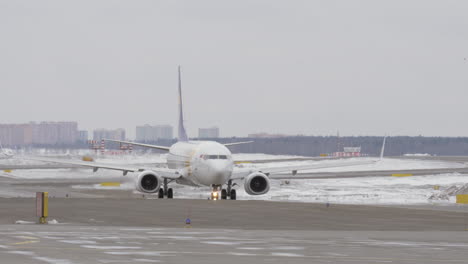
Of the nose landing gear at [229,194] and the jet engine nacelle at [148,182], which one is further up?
the jet engine nacelle at [148,182]

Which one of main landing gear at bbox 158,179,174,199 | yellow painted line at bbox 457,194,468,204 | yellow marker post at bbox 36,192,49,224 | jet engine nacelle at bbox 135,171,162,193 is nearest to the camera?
yellow marker post at bbox 36,192,49,224

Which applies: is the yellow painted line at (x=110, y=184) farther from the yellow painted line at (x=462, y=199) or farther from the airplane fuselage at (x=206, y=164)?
the yellow painted line at (x=462, y=199)

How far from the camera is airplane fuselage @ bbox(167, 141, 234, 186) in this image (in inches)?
2183

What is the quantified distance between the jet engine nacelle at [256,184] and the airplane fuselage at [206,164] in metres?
1.61

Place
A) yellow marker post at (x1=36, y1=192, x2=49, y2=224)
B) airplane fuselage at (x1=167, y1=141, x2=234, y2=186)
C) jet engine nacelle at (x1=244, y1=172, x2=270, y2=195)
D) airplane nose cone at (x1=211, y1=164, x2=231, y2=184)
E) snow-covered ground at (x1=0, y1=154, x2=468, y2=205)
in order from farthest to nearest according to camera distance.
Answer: jet engine nacelle at (x1=244, y1=172, x2=270, y2=195)
snow-covered ground at (x1=0, y1=154, x2=468, y2=205)
airplane fuselage at (x1=167, y1=141, x2=234, y2=186)
airplane nose cone at (x1=211, y1=164, x2=231, y2=184)
yellow marker post at (x1=36, y1=192, x2=49, y2=224)

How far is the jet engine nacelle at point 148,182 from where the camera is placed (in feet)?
190

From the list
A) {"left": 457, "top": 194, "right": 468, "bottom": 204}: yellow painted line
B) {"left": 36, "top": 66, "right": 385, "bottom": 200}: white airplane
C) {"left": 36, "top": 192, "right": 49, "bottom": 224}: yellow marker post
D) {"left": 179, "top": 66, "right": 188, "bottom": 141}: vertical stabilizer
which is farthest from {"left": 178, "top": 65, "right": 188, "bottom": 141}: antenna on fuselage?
{"left": 36, "top": 192, "right": 49, "bottom": 224}: yellow marker post

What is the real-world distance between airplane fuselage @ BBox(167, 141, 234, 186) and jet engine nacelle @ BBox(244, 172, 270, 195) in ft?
5.27

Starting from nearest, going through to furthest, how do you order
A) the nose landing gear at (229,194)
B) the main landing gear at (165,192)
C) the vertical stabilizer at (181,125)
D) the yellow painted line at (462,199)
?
the yellow painted line at (462,199) → the nose landing gear at (229,194) → the main landing gear at (165,192) → the vertical stabilizer at (181,125)

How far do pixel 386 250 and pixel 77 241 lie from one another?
8156 mm

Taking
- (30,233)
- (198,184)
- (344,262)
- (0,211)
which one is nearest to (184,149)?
(198,184)

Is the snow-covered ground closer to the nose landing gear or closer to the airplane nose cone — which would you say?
the nose landing gear

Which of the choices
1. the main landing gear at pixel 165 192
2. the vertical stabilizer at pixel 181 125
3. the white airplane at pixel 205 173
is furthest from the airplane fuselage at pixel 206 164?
the vertical stabilizer at pixel 181 125

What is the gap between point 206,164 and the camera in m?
55.7
